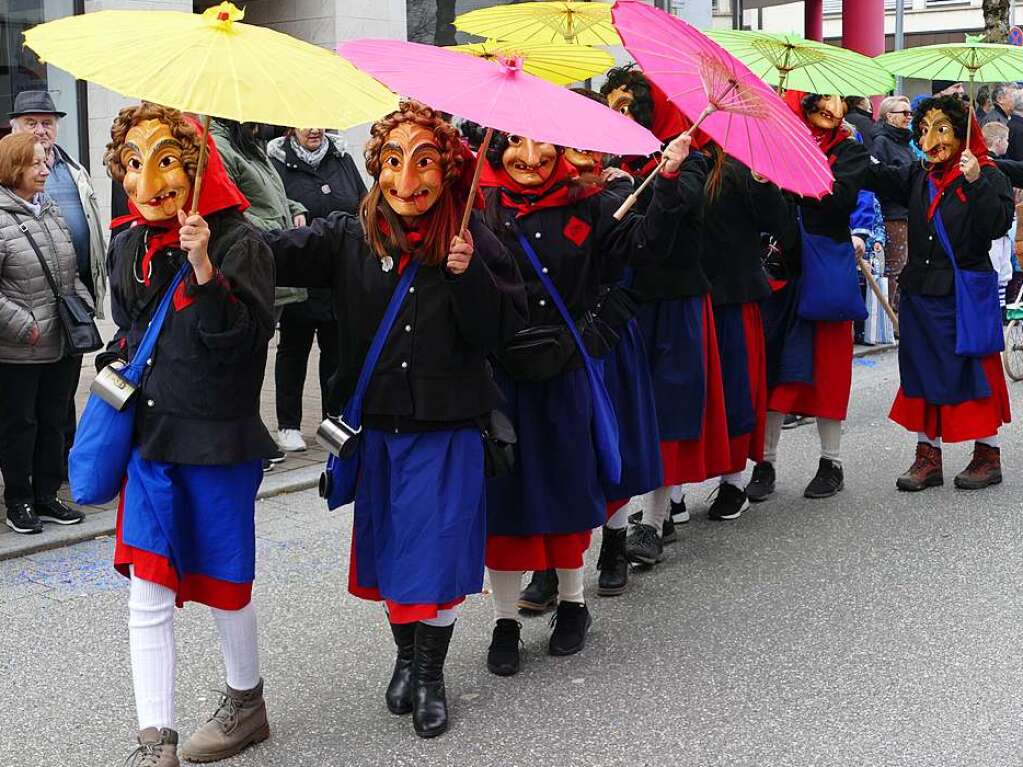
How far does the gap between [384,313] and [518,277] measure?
17.3 inches

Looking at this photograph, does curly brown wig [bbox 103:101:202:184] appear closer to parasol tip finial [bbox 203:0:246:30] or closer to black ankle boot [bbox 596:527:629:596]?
parasol tip finial [bbox 203:0:246:30]

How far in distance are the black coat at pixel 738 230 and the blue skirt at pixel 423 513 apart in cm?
229

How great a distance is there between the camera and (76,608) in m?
5.43

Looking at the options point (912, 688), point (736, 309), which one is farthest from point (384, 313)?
point (736, 309)

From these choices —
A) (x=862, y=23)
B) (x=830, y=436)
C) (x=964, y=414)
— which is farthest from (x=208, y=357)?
(x=862, y=23)

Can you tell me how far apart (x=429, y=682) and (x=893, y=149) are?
8.59 m

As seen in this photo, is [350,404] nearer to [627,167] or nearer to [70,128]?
A: [627,167]

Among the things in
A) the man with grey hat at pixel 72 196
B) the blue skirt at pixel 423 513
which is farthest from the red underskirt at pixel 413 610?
the man with grey hat at pixel 72 196

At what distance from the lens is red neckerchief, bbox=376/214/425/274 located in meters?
4.04

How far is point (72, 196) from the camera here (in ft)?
22.3

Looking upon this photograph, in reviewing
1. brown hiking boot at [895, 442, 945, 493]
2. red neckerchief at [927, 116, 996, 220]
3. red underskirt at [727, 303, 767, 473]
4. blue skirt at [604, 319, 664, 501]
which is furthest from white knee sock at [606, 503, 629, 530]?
red neckerchief at [927, 116, 996, 220]

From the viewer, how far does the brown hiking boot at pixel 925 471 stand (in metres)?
7.18

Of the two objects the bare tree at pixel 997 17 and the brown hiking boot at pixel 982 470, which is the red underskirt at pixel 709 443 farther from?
the bare tree at pixel 997 17

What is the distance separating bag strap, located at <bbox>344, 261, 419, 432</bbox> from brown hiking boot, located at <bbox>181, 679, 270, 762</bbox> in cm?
82
